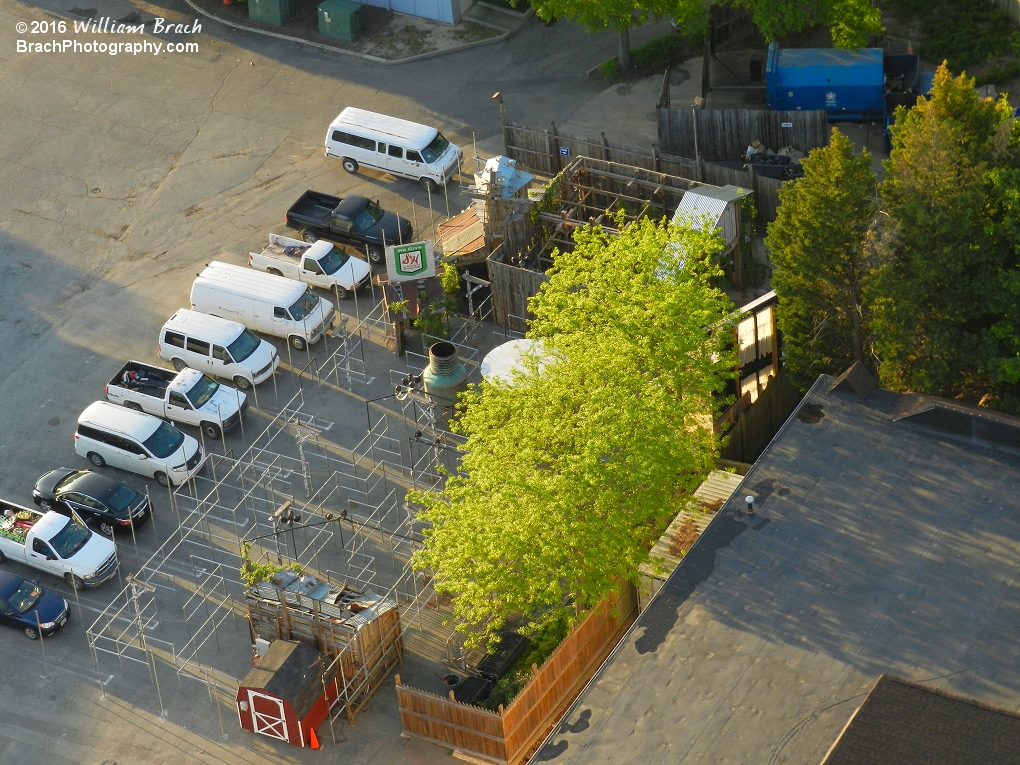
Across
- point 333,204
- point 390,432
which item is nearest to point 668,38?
point 333,204

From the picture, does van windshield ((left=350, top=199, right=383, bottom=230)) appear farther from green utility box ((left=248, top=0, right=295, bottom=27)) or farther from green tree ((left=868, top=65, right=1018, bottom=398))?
green tree ((left=868, top=65, right=1018, bottom=398))

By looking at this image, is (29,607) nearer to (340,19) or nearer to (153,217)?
(153,217)

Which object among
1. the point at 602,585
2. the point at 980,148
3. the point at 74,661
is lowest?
the point at 74,661

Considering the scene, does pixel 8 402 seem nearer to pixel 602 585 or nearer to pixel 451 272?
pixel 451 272

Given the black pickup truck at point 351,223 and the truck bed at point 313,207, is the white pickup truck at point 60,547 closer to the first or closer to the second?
the black pickup truck at point 351,223

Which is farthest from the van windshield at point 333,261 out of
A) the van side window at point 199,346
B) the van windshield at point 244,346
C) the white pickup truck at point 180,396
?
the white pickup truck at point 180,396

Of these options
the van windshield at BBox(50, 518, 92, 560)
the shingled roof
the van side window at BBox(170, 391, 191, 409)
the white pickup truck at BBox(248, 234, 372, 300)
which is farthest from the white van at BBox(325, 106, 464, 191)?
the shingled roof

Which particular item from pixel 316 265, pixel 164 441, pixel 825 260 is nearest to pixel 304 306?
pixel 316 265
